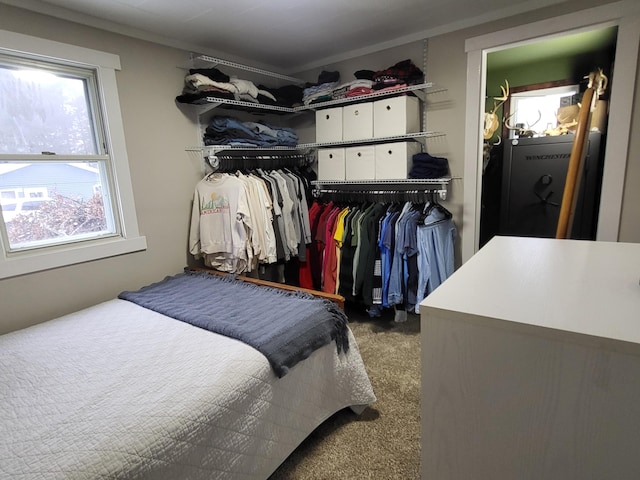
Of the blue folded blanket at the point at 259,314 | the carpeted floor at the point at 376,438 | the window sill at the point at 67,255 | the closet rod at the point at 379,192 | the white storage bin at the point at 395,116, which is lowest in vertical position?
the carpeted floor at the point at 376,438

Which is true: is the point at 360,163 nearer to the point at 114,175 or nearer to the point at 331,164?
the point at 331,164

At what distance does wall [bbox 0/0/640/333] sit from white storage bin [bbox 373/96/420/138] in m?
0.20

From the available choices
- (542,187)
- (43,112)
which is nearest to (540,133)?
(542,187)

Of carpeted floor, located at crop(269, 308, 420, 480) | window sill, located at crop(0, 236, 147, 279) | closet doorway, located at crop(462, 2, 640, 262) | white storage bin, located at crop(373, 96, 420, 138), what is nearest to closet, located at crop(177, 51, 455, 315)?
white storage bin, located at crop(373, 96, 420, 138)

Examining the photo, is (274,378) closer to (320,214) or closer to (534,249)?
(534,249)

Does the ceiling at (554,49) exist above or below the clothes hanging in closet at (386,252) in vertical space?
above

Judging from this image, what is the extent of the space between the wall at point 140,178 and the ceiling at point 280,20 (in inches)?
3.8

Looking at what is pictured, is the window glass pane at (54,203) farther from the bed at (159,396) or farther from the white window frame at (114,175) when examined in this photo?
the bed at (159,396)

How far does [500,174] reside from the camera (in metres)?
3.58

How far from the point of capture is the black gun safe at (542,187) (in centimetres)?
288

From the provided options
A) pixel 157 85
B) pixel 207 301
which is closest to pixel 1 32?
pixel 157 85

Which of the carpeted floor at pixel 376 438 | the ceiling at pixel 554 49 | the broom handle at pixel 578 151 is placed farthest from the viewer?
the ceiling at pixel 554 49

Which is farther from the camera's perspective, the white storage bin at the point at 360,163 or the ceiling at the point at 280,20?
the white storage bin at the point at 360,163

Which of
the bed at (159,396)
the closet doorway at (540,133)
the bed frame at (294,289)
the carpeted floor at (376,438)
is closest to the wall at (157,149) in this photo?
the bed at (159,396)
